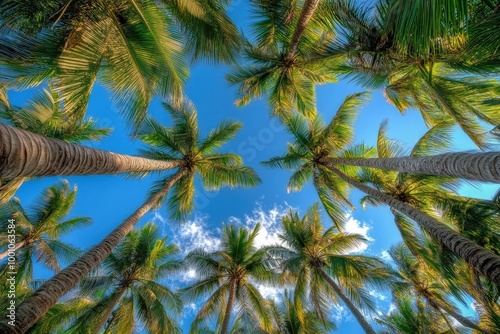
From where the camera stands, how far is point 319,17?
7891 millimetres

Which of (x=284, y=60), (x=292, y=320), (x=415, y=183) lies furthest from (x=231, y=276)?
(x=284, y=60)

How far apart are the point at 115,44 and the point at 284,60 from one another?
7.13 meters

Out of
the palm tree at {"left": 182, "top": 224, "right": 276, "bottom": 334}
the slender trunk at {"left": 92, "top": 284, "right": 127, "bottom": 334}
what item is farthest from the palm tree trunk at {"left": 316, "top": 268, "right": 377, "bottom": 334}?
the slender trunk at {"left": 92, "top": 284, "right": 127, "bottom": 334}

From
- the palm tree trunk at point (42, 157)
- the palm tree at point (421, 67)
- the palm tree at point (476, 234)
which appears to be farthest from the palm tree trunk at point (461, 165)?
the palm tree trunk at point (42, 157)

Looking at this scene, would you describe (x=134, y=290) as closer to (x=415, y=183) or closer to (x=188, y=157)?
(x=188, y=157)

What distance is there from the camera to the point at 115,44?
6133 millimetres

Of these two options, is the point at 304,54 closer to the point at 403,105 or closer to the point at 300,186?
the point at 403,105

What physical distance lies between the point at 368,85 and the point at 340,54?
5.58 feet

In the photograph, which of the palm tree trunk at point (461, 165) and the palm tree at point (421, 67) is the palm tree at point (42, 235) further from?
the palm tree trunk at point (461, 165)

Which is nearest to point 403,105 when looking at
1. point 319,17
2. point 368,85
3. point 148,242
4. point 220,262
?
point 368,85

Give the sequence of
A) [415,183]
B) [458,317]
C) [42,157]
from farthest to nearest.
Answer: [458,317] → [415,183] → [42,157]

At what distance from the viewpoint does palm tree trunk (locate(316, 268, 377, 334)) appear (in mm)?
10242

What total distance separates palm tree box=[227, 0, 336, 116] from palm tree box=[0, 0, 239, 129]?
214 centimetres

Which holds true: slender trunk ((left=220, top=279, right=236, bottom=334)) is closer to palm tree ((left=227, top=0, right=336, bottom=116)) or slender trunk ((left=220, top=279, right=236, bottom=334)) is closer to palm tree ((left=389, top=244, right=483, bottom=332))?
palm tree ((left=389, top=244, right=483, bottom=332))
